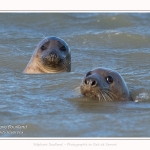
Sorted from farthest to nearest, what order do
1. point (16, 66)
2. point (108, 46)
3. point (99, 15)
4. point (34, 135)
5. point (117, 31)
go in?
point (99, 15) < point (117, 31) < point (108, 46) < point (16, 66) < point (34, 135)

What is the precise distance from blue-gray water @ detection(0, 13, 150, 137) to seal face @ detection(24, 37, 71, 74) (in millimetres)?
245

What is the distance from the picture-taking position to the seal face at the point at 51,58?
11.1 meters

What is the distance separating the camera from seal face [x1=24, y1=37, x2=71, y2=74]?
437 inches

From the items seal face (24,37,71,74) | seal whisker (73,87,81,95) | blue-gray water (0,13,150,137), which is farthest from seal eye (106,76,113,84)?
seal face (24,37,71,74)

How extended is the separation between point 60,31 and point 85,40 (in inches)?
55.0

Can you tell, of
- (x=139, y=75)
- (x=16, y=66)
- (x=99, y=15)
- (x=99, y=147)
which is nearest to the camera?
(x=99, y=147)

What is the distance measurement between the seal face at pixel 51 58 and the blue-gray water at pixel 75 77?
24 centimetres

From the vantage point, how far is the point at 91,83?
8.52 meters

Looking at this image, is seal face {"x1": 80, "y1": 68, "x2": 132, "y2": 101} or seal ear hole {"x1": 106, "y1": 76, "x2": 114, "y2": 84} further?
seal ear hole {"x1": 106, "y1": 76, "x2": 114, "y2": 84}

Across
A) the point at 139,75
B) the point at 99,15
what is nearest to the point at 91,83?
the point at 139,75

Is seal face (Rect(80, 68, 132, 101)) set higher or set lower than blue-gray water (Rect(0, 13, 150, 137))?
higher

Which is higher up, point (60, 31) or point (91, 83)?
point (91, 83)

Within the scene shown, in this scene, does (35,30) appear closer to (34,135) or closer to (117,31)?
(117,31)

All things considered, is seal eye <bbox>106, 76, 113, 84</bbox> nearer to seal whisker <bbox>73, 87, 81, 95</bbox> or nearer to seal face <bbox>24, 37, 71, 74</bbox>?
seal whisker <bbox>73, 87, 81, 95</bbox>
